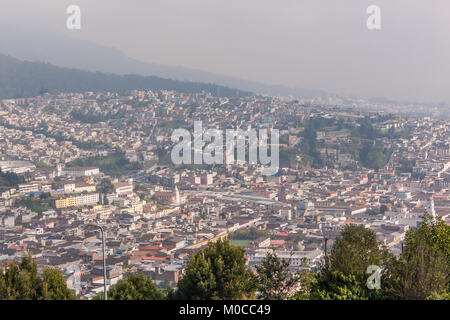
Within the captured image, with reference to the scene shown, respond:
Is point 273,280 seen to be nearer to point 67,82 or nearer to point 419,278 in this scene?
point 419,278

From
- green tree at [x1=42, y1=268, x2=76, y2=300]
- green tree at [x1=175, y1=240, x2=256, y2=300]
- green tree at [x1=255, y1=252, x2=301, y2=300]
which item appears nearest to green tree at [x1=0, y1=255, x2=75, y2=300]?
green tree at [x1=42, y1=268, x2=76, y2=300]

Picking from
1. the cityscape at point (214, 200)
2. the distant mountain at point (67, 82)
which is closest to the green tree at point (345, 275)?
the cityscape at point (214, 200)

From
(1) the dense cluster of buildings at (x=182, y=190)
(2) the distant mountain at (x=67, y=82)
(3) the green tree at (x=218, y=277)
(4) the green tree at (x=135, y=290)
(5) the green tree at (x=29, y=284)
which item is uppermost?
(2) the distant mountain at (x=67, y=82)

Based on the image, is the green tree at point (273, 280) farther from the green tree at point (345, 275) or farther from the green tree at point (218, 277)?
the green tree at point (345, 275)

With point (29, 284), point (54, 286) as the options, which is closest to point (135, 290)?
point (54, 286)

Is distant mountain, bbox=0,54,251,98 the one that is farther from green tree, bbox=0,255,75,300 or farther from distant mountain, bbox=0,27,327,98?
green tree, bbox=0,255,75,300
